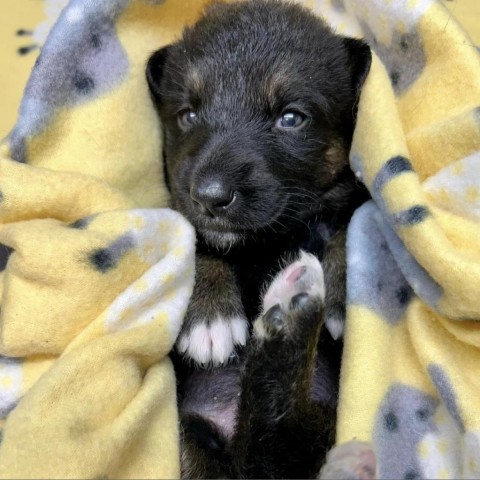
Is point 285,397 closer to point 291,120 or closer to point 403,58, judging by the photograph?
point 291,120

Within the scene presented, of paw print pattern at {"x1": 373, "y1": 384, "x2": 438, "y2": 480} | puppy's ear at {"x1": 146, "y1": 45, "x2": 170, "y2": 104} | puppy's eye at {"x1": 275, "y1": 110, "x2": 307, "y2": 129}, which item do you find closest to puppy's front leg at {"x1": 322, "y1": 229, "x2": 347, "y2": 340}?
paw print pattern at {"x1": 373, "y1": 384, "x2": 438, "y2": 480}

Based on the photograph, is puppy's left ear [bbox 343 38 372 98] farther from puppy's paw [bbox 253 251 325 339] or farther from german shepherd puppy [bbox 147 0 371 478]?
puppy's paw [bbox 253 251 325 339]

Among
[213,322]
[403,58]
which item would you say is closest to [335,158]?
[403,58]

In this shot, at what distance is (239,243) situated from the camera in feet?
6.14

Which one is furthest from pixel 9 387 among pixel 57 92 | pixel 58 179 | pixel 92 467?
pixel 57 92

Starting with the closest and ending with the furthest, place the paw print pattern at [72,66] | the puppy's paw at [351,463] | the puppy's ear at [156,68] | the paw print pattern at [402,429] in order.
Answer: the puppy's paw at [351,463]
the paw print pattern at [402,429]
the paw print pattern at [72,66]
the puppy's ear at [156,68]

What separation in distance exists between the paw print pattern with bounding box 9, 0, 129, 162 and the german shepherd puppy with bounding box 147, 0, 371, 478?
0.56ft

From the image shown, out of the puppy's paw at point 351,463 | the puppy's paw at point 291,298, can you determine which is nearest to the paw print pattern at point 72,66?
the puppy's paw at point 291,298

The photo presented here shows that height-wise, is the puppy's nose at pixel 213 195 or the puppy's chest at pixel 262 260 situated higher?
the puppy's nose at pixel 213 195

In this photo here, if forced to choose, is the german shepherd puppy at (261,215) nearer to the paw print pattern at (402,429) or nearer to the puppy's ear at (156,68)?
the puppy's ear at (156,68)

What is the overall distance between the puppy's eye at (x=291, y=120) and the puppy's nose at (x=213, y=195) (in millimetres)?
338

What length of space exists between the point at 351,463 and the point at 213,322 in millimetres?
522

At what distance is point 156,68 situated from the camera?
216cm

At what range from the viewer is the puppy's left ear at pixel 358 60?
78.4 inches
